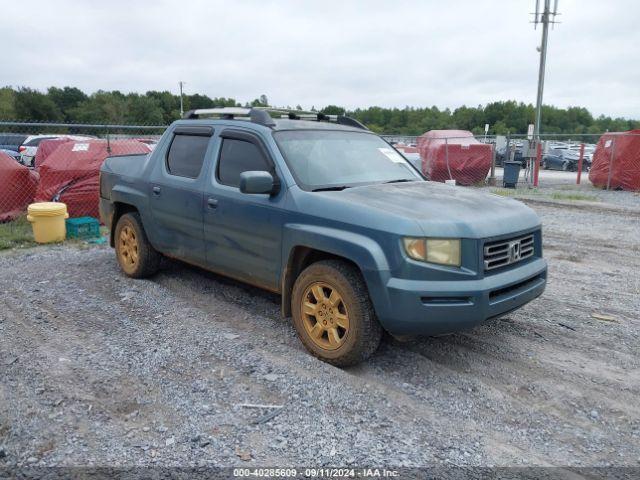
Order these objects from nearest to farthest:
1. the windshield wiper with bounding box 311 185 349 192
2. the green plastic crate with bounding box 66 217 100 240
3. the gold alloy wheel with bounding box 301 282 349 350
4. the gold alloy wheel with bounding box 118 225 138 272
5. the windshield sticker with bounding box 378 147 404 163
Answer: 1. the gold alloy wheel with bounding box 301 282 349 350
2. the windshield wiper with bounding box 311 185 349 192
3. the windshield sticker with bounding box 378 147 404 163
4. the gold alloy wheel with bounding box 118 225 138 272
5. the green plastic crate with bounding box 66 217 100 240

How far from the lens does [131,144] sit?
1127 centimetres

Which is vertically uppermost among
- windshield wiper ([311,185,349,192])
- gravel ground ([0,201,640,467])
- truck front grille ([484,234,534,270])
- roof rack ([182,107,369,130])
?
roof rack ([182,107,369,130])

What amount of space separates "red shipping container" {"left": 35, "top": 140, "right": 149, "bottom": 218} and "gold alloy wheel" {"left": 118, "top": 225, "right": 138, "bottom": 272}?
360cm

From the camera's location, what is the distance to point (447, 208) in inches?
157

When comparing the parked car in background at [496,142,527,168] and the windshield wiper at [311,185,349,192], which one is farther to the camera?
the parked car in background at [496,142,527,168]

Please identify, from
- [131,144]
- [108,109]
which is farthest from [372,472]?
[108,109]

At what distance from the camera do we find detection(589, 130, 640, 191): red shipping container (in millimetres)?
17422

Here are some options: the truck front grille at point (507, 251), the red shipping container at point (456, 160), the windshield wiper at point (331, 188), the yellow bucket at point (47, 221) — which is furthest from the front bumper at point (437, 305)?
the red shipping container at point (456, 160)

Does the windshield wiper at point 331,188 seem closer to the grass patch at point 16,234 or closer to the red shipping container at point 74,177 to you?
the grass patch at point 16,234

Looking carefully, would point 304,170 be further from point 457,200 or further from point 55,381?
point 55,381

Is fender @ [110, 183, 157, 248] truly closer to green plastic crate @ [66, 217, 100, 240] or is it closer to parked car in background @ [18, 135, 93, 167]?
green plastic crate @ [66, 217, 100, 240]

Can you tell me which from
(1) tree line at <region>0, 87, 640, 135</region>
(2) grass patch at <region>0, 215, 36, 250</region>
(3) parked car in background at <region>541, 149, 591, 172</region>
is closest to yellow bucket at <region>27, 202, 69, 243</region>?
(2) grass patch at <region>0, 215, 36, 250</region>

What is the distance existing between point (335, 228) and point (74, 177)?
24.6 feet

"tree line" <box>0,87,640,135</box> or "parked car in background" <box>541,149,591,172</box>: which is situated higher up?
"tree line" <box>0,87,640,135</box>
